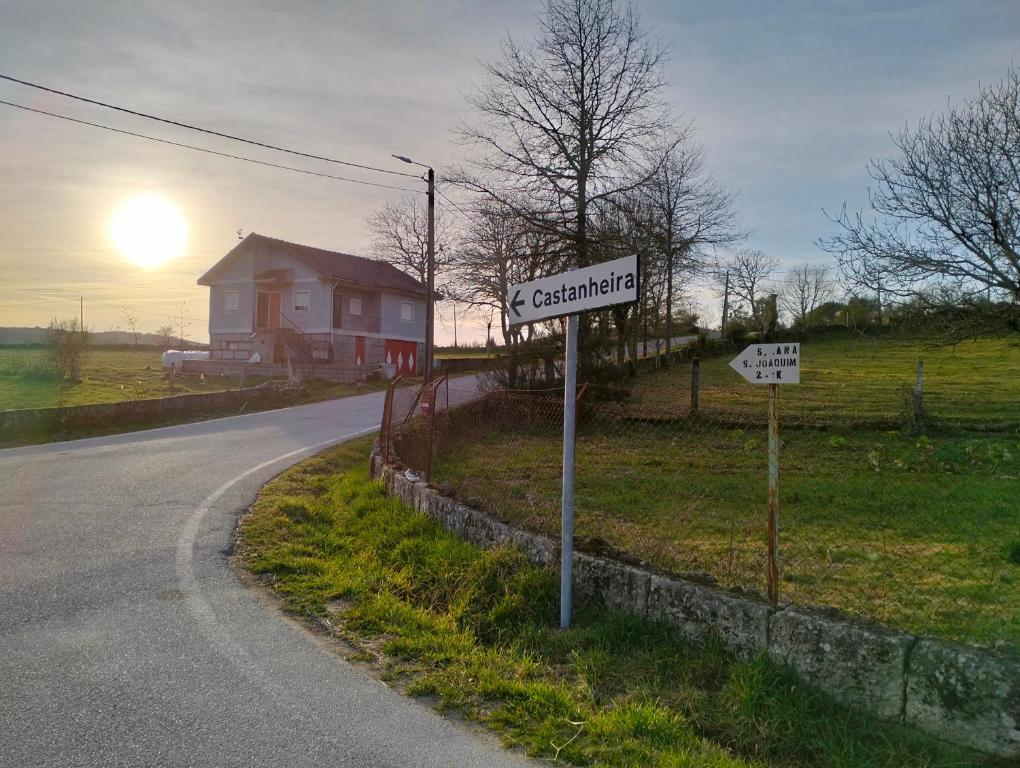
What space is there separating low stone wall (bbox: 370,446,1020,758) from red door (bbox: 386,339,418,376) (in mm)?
33623

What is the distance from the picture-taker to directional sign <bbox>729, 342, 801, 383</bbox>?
14.7ft

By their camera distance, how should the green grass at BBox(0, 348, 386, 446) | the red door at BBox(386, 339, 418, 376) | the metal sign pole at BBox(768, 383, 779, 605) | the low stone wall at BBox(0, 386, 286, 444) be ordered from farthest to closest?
the red door at BBox(386, 339, 418, 376) → the green grass at BBox(0, 348, 386, 446) → the low stone wall at BBox(0, 386, 286, 444) → the metal sign pole at BBox(768, 383, 779, 605)

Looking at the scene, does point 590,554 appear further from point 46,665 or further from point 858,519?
point 858,519

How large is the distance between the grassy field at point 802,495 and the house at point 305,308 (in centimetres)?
2138

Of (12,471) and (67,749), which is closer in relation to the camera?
(67,749)

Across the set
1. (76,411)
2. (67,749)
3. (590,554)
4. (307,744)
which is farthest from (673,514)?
(76,411)

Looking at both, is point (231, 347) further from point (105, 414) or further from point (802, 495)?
point (802, 495)

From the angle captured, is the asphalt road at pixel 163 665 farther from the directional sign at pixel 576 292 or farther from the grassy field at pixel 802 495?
the directional sign at pixel 576 292

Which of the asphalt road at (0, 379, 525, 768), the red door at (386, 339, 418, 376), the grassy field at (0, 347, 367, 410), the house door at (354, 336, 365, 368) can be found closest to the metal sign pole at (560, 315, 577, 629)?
the asphalt road at (0, 379, 525, 768)

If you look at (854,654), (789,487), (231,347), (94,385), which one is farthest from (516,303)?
(231,347)

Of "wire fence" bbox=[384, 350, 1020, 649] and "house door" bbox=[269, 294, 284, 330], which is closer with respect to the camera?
"wire fence" bbox=[384, 350, 1020, 649]

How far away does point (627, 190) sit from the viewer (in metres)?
21.2

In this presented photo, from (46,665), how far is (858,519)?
767cm

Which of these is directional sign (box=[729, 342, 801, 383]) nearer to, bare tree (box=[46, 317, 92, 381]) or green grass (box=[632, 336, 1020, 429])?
green grass (box=[632, 336, 1020, 429])
